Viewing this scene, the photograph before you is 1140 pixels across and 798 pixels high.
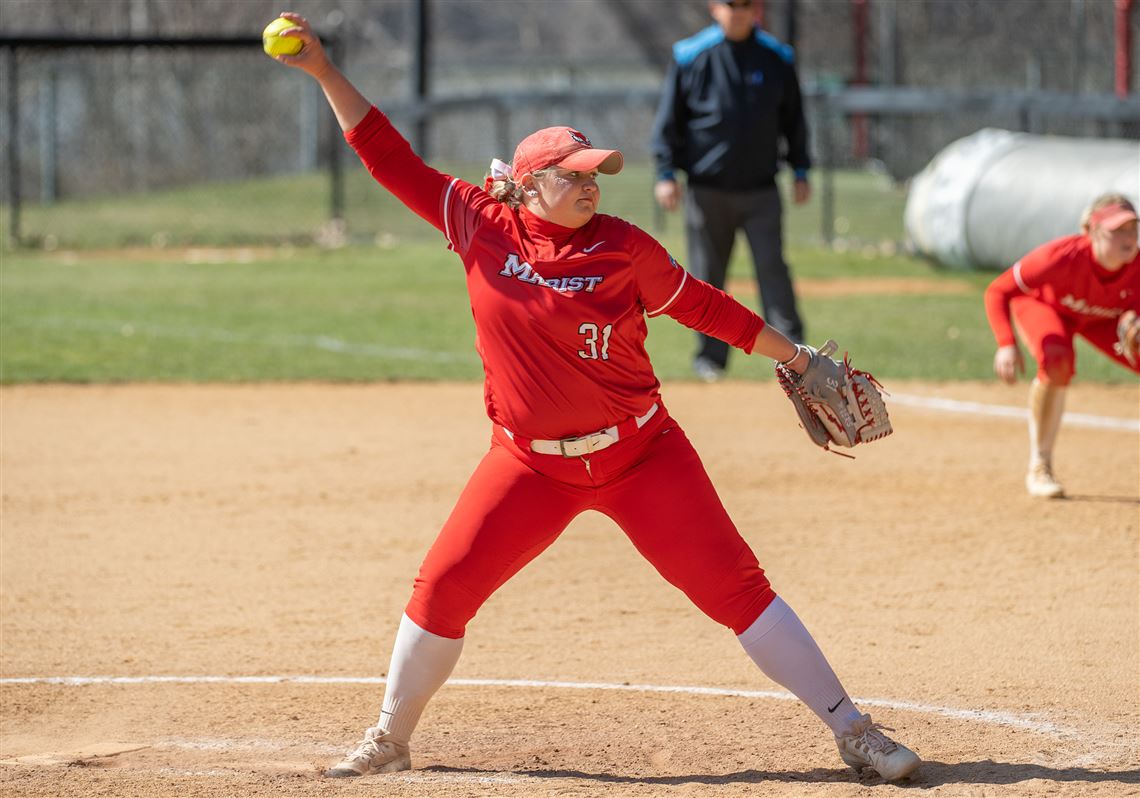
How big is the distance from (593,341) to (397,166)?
0.82 meters

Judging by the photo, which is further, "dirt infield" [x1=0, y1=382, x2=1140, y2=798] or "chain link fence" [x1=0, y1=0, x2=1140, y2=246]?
"chain link fence" [x1=0, y1=0, x2=1140, y2=246]

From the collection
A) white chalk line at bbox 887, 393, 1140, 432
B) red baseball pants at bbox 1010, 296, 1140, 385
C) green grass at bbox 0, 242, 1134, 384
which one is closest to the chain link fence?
green grass at bbox 0, 242, 1134, 384

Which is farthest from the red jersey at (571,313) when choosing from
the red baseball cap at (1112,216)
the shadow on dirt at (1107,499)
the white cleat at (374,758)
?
the shadow on dirt at (1107,499)

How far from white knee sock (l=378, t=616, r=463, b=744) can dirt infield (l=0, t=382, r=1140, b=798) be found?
168mm

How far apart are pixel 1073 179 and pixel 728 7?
20.6 ft

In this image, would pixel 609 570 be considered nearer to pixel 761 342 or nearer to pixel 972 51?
pixel 761 342

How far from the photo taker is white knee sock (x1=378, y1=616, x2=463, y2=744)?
4.50m

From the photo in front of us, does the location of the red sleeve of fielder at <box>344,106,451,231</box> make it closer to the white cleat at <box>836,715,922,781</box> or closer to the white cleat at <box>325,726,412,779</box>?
the white cleat at <box>325,726,412,779</box>

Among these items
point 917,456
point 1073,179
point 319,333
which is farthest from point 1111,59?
point 917,456

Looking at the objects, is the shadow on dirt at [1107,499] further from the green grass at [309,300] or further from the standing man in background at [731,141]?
the green grass at [309,300]

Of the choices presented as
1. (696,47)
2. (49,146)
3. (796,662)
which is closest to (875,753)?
(796,662)

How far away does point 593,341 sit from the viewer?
442 cm

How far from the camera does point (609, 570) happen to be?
706 cm

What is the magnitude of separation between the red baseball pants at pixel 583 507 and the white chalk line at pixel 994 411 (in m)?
5.50
